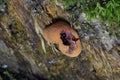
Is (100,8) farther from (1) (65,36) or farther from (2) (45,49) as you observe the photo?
(2) (45,49)

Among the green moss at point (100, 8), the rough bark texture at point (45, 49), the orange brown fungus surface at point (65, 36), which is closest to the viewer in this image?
the green moss at point (100, 8)

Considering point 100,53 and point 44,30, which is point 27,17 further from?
point 100,53

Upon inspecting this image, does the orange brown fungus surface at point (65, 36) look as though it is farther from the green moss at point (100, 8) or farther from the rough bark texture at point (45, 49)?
the green moss at point (100, 8)

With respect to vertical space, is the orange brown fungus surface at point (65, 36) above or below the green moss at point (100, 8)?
below

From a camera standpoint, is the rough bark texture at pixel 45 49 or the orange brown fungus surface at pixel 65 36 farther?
the rough bark texture at pixel 45 49

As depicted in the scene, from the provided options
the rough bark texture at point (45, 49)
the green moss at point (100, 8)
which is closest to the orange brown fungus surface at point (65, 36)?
the rough bark texture at point (45, 49)

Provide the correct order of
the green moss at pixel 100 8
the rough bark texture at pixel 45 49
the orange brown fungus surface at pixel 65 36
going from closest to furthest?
the green moss at pixel 100 8 → the orange brown fungus surface at pixel 65 36 → the rough bark texture at pixel 45 49

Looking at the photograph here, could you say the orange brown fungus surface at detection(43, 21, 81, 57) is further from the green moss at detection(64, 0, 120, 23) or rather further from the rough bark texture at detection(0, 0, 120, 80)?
the green moss at detection(64, 0, 120, 23)
